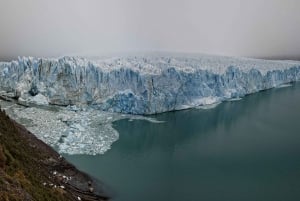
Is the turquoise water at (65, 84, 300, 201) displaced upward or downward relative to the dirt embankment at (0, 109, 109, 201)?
downward

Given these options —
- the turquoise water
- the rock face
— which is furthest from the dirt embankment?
the rock face

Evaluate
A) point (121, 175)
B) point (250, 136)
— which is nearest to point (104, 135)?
point (121, 175)

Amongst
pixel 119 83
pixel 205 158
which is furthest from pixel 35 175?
pixel 119 83

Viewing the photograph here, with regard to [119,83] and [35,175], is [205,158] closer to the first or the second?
[35,175]

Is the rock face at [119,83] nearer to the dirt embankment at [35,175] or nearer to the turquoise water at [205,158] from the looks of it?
the turquoise water at [205,158]

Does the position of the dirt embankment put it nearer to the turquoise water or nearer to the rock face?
the turquoise water

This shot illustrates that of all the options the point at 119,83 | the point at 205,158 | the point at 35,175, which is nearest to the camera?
the point at 35,175

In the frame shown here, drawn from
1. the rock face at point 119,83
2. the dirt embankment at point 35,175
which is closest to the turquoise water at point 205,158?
the dirt embankment at point 35,175
